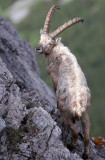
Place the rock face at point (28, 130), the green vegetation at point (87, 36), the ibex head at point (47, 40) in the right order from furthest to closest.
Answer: the green vegetation at point (87, 36) → the ibex head at point (47, 40) → the rock face at point (28, 130)

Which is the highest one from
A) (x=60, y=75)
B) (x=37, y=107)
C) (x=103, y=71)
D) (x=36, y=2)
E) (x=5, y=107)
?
(x=36, y=2)

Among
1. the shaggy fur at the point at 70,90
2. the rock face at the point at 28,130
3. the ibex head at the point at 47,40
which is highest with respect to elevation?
the ibex head at the point at 47,40

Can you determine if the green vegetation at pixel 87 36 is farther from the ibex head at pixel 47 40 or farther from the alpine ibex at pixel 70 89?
the alpine ibex at pixel 70 89

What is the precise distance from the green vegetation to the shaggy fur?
3027 inches

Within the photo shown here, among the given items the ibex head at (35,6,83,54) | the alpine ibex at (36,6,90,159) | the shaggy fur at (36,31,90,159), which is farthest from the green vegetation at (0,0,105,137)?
the shaggy fur at (36,31,90,159)

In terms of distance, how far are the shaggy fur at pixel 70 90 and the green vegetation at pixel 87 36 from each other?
7689 centimetres

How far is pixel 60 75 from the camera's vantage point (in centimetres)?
1534

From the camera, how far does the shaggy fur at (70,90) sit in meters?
13.2

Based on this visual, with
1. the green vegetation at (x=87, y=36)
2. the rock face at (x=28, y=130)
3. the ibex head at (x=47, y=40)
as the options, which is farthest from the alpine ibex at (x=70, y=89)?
the green vegetation at (x=87, y=36)

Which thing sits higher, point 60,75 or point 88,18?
point 88,18

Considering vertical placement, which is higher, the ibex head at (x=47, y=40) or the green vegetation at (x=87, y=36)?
the green vegetation at (x=87, y=36)

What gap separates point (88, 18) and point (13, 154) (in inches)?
5010

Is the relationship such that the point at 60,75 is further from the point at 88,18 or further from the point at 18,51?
the point at 88,18

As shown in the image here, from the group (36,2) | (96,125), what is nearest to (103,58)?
(96,125)
